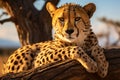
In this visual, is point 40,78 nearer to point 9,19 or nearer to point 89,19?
point 89,19

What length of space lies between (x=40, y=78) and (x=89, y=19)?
74 cm

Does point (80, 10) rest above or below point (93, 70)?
above

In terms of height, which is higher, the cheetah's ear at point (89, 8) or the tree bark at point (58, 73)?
the cheetah's ear at point (89, 8)

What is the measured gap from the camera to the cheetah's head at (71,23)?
13.2ft

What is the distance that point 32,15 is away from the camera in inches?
366

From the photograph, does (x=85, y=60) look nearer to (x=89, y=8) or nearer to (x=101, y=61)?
(x=101, y=61)

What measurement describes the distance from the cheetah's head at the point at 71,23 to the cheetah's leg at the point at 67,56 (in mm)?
119

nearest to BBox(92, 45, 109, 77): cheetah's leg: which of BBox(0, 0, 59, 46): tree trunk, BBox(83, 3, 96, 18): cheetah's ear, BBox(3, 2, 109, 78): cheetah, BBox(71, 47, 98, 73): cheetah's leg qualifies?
BBox(3, 2, 109, 78): cheetah

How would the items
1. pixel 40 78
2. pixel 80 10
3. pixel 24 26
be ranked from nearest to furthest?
pixel 40 78, pixel 80 10, pixel 24 26

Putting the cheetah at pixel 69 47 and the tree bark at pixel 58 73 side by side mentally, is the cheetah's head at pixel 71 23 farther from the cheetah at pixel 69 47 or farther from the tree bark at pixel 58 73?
the tree bark at pixel 58 73

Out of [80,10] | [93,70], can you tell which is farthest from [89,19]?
[93,70]

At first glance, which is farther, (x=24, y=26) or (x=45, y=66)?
(x=24, y=26)

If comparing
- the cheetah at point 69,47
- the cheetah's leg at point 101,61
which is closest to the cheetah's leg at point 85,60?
the cheetah at point 69,47

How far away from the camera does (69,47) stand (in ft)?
13.2
